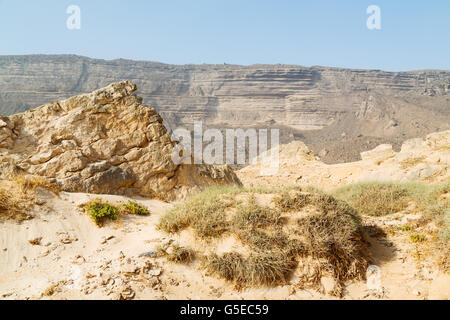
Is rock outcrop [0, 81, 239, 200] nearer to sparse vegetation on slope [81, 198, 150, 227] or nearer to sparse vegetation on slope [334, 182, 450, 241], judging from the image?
sparse vegetation on slope [81, 198, 150, 227]

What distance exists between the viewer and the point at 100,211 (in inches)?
229

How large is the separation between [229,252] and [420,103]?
67.8 meters

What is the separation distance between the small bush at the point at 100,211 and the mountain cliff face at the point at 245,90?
5470cm

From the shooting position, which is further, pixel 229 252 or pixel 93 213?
pixel 93 213

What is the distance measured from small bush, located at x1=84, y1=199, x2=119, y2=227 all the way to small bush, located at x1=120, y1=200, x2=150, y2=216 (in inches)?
6.6

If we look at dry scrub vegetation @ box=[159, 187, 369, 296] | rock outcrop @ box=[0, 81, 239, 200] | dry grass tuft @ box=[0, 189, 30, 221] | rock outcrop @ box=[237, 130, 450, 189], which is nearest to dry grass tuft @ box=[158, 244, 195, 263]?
dry scrub vegetation @ box=[159, 187, 369, 296]

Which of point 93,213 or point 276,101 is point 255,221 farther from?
point 276,101

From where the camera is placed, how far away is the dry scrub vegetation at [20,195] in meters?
5.34

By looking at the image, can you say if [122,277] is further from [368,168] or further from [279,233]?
[368,168]

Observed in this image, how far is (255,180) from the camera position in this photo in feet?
52.2

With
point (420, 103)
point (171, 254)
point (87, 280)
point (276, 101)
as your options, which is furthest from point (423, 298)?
point (276, 101)

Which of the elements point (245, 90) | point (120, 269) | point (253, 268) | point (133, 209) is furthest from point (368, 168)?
point (245, 90)

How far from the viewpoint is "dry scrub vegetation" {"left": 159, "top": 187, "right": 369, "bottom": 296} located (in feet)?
14.5

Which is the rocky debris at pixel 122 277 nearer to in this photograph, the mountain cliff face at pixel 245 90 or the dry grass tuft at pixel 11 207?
the dry grass tuft at pixel 11 207
